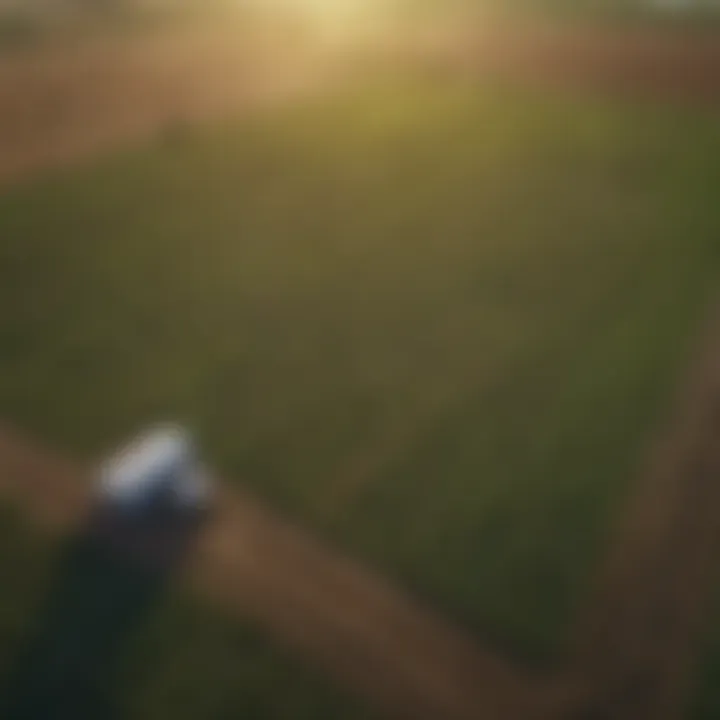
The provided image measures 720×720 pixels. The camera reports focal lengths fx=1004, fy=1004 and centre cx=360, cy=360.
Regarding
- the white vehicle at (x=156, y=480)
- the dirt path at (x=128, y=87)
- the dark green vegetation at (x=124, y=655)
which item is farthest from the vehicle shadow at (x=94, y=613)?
the dirt path at (x=128, y=87)

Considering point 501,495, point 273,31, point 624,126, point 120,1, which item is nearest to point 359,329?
point 501,495

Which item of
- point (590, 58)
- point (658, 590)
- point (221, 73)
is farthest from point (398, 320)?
point (590, 58)

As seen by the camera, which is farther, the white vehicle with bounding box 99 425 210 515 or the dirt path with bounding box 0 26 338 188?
the dirt path with bounding box 0 26 338 188

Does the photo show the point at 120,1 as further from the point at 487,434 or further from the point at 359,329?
the point at 487,434

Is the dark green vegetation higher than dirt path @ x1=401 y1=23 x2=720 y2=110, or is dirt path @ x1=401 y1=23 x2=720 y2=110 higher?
dirt path @ x1=401 y1=23 x2=720 y2=110

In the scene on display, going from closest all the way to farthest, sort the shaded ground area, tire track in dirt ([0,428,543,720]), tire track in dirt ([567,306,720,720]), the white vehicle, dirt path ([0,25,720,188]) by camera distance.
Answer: tire track in dirt ([0,428,543,720])
the shaded ground area
tire track in dirt ([567,306,720,720])
the white vehicle
dirt path ([0,25,720,188])

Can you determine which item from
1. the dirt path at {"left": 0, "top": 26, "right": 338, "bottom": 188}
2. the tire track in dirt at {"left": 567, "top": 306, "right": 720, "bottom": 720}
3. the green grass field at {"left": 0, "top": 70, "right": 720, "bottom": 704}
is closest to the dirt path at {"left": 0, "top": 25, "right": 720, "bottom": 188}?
the dirt path at {"left": 0, "top": 26, "right": 338, "bottom": 188}

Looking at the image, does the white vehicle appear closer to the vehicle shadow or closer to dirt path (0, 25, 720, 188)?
the vehicle shadow
